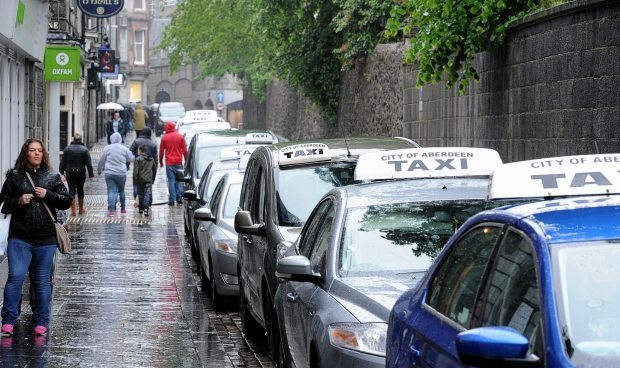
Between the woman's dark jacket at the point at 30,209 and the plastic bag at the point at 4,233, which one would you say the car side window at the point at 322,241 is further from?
the plastic bag at the point at 4,233

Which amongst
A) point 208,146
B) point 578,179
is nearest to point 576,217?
point 578,179

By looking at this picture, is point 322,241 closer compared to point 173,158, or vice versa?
point 322,241

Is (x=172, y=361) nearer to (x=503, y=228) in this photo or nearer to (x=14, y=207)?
(x=14, y=207)

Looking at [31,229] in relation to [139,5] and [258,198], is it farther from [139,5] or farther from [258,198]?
[139,5]

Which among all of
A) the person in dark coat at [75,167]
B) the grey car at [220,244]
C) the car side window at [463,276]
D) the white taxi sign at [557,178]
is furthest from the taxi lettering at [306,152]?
the person in dark coat at [75,167]

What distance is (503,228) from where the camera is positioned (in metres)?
5.26

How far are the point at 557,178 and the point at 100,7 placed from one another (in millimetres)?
27566

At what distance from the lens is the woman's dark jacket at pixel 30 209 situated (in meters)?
12.6

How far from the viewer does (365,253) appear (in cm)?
854

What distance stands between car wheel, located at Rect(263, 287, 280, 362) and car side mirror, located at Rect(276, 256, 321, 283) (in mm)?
1770

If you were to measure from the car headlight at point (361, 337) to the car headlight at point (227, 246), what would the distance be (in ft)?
23.6

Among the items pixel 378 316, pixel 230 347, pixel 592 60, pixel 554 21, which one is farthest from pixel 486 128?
pixel 378 316

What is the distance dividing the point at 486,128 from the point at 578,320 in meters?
14.1

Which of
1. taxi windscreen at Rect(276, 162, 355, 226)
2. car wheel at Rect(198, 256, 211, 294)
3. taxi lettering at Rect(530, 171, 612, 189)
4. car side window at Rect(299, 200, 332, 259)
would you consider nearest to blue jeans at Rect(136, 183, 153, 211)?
car wheel at Rect(198, 256, 211, 294)
